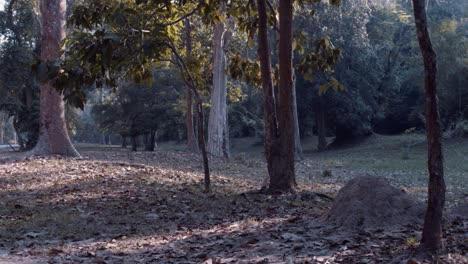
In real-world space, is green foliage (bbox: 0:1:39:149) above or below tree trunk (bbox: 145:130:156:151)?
above

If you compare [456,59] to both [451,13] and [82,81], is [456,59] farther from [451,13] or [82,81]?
[82,81]

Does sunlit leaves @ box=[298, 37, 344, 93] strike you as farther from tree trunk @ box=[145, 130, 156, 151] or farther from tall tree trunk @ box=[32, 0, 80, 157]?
tree trunk @ box=[145, 130, 156, 151]

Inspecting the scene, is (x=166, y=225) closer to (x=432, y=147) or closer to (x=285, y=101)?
(x=285, y=101)

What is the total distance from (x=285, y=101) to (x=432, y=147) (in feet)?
20.0

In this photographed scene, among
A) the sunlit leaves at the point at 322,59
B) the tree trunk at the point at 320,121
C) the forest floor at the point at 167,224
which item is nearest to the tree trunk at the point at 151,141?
the tree trunk at the point at 320,121

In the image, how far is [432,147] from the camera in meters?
6.02

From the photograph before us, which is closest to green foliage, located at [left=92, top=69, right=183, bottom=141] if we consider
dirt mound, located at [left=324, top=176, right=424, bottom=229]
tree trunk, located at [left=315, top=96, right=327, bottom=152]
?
tree trunk, located at [left=315, top=96, right=327, bottom=152]

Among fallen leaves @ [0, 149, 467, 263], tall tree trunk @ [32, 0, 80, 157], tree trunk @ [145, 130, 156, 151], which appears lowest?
fallen leaves @ [0, 149, 467, 263]

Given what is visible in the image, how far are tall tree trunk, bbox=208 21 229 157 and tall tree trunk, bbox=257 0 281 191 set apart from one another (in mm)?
15409

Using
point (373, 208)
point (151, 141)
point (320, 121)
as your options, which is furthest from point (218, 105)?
point (373, 208)

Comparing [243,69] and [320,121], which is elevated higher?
[243,69]

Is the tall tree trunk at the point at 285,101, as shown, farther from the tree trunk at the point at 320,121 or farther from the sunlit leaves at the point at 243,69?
the tree trunk at the point at 320,121

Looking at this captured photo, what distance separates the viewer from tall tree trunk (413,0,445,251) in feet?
19.7

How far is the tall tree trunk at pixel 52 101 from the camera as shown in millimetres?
18641
